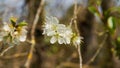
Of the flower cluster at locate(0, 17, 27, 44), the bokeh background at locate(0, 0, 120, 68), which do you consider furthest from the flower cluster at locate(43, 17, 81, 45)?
the bokeh background at locate(0, 0, 120, 68)

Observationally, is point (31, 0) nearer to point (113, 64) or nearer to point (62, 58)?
point (113, 64)

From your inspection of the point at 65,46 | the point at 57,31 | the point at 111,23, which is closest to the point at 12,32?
the point at 57,31

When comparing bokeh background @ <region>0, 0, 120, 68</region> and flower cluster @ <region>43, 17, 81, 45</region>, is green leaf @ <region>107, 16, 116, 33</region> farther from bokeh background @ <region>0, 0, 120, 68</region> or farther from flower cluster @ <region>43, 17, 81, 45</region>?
flower cluster @ <region>43, 17, 81, 45</region>

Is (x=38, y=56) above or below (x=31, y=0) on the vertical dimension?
below

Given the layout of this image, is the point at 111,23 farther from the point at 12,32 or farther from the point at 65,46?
the point at 65,46

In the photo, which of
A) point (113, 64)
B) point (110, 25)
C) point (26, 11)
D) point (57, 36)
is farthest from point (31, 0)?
point (57, 36)

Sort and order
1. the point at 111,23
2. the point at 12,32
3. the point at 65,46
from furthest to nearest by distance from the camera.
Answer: the point at 65,46, the point at 111,23, the point at 12,32

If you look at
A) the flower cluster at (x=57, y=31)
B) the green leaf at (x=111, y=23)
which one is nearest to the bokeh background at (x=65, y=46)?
the green leaf at (x=111, y=23)

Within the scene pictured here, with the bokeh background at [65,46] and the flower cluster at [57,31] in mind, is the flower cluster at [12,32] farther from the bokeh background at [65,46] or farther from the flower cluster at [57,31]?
the bokeh background at [65,46]
